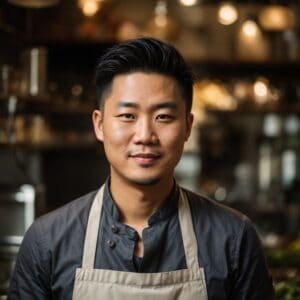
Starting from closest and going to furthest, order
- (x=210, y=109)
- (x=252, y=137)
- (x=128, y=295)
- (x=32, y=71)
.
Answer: (x=128, y=295) → (x=32, y=71) → (x=210, y=109) → (x=252, y=137)

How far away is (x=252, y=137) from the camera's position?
274 inches

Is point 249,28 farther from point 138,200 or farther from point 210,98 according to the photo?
point 138,200

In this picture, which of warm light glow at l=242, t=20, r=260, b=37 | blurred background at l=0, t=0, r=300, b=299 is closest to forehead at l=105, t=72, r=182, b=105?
blurred background at l=0, t=0, r=300, b=299

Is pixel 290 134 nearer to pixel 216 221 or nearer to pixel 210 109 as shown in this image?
pixel 210 109

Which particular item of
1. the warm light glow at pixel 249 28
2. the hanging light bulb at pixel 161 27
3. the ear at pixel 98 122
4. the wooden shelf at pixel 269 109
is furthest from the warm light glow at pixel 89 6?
the ear at pixel 98 122

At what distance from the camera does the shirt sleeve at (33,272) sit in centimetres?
212

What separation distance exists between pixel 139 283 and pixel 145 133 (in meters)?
0.42

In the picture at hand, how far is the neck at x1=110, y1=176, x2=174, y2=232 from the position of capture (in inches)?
84.1

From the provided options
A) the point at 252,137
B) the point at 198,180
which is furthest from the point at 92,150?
the point at 252,137

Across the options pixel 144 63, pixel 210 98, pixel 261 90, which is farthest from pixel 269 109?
pixel 144 63

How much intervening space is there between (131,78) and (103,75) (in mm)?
107

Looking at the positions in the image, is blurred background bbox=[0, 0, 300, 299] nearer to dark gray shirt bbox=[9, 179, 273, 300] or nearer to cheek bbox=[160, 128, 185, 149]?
dark gray shirt bbox=[9, 179, 273, 300]

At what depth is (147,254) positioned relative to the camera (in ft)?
6.91

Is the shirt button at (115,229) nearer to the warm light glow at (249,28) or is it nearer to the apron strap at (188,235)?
the apron strap at (188,235)
